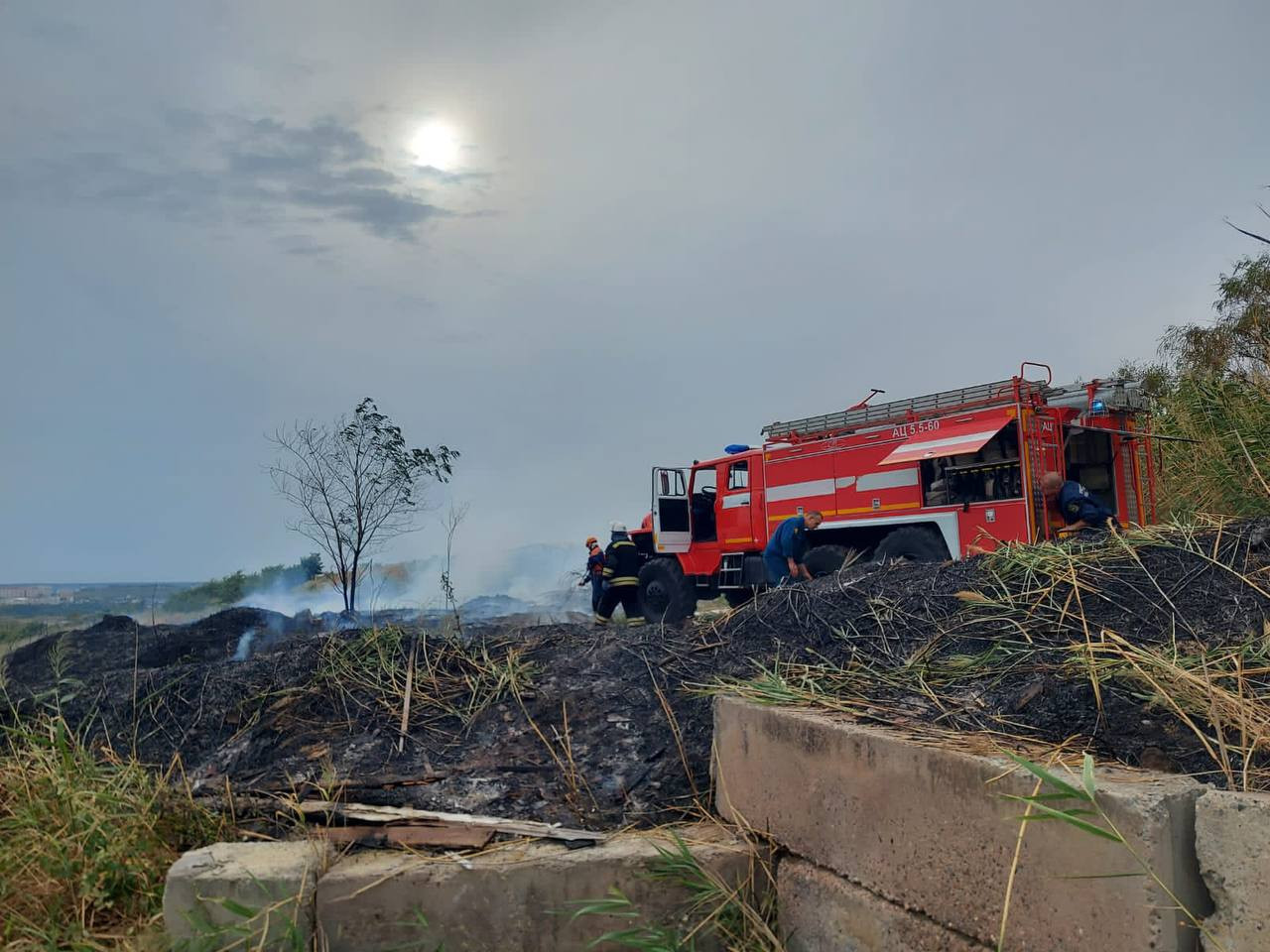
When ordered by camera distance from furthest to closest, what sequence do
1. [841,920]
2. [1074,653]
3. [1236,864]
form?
[1074,653] < [841,920] < [1236,864]

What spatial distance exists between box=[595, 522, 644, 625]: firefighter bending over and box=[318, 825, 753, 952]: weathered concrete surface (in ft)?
29.2

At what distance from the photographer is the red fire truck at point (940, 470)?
9.32 metres

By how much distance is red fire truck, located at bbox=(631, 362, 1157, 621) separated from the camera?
30.6 ft

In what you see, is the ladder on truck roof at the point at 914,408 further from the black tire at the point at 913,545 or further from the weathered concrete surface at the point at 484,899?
the weathered concrete surface at the point at 484,899

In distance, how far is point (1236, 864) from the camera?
2.23m

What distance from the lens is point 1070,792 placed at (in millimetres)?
2412

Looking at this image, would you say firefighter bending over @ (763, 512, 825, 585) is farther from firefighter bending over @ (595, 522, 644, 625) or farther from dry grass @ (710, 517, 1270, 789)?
dry grass @ (710, 517, 1270, 789)

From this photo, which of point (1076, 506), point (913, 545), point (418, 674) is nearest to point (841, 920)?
point (418, 674)

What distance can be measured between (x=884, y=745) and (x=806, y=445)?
8.65m

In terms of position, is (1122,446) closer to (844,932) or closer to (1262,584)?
(1262,584)

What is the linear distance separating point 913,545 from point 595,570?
178 inches

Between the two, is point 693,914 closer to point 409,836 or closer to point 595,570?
point 409,836

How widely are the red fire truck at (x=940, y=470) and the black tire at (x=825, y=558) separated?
2cm

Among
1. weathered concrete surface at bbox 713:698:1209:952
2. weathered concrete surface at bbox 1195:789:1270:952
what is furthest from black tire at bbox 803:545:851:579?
weathered concrete surface at bbox 1195:789:1270:952
